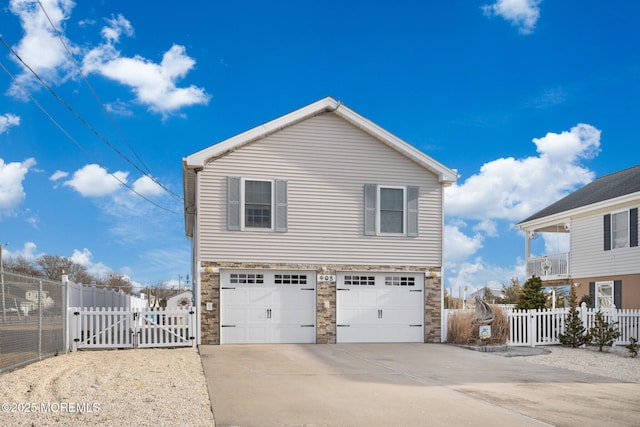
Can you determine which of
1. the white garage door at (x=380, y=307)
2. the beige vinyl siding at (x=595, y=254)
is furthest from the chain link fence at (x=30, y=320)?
the beige vinyl siding at (x=595, y=254)

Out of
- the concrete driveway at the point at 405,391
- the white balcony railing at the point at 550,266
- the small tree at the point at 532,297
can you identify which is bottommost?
the concrete driveway at the point at 405,391

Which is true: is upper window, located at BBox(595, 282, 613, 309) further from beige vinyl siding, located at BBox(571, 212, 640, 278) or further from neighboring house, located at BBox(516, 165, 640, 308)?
beige vinyl siding, located at BBox(571, 212, 640, 278)

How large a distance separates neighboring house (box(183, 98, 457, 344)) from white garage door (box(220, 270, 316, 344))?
0.03 m

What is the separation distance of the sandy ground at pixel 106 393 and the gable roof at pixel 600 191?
1827cm

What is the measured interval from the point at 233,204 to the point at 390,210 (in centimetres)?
476

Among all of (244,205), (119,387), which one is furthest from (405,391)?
(244,205)

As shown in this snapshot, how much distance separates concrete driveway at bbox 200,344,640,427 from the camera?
838 cm

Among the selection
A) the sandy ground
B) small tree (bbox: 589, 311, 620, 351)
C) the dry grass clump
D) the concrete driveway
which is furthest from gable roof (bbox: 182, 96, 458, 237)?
the sandy ground

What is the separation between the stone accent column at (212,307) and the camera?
18.0 metres

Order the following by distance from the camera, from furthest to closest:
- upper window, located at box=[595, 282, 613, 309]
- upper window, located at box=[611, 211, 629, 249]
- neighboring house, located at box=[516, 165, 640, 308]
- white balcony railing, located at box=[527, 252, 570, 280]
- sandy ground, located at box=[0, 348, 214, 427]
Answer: white balcony railing, located at box=[527, 252, 570, 280], upper window, located at box=[595, 282, 613, 309], upper window, located at box=[611, 211, 629, 249], neighboring house, located at box=[516, 165, 640, 308], sandy ground, located at box=[0, 348, 214, 427]

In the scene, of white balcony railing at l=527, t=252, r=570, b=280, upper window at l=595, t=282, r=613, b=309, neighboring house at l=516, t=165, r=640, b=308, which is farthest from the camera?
white balcony railing at l=527, t=252, r=570, b=280

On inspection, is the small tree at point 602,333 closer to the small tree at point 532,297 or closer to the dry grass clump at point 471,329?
the small tree at point 532,297

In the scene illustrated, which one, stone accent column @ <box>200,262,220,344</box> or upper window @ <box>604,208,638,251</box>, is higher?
upper window @ <box>604,208,638,251</box>

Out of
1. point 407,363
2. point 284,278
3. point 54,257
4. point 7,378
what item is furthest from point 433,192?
point 54,257
